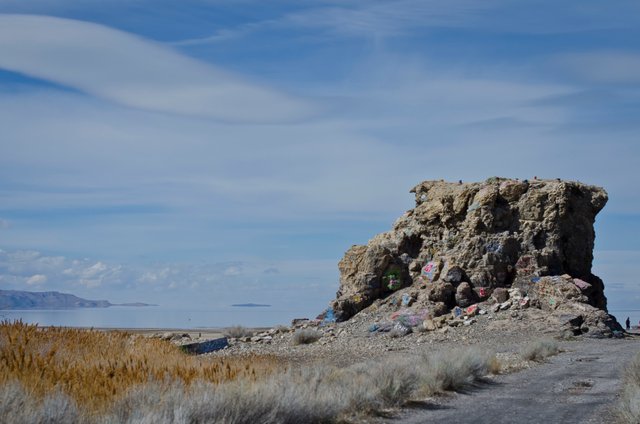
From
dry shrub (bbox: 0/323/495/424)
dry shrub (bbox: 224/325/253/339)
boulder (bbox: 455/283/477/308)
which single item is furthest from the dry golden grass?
dry shrub (bbox: 224/325/253/339)

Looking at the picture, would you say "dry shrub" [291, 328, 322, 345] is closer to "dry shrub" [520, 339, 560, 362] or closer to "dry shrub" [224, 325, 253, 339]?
"dry shrub" [224, 325, 253, 339]

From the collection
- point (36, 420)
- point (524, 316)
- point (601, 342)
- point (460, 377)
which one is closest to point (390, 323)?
point (524, 316)

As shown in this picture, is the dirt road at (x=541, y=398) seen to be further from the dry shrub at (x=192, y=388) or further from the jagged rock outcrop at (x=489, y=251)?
the jagged rock outcrop at (x=489, y=251)

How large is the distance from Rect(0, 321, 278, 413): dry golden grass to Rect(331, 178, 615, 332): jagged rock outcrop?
781 inches

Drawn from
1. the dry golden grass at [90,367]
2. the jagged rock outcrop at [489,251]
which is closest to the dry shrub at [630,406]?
the dry golden grass at [90,367]

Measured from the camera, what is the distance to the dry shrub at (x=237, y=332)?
40406mm

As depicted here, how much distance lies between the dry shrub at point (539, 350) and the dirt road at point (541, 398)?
68 cm

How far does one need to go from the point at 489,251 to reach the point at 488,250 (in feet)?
0.35

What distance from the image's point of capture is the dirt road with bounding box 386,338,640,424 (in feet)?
39.2

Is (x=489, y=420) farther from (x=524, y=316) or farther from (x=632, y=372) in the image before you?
(x=524, y=316)

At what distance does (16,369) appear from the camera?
1140cm

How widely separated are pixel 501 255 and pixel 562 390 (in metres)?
20.2

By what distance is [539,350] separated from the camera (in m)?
22.9

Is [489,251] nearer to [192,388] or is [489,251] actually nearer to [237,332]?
[237,332]
